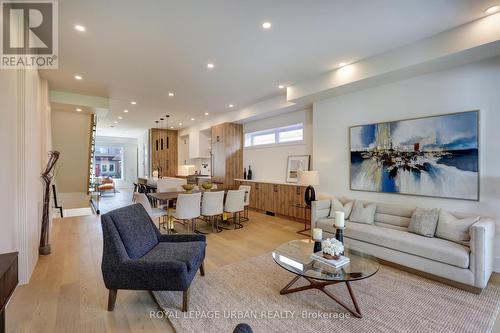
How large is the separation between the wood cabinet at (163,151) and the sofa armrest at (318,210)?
8.33 m

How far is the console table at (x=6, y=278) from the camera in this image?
1280 mm

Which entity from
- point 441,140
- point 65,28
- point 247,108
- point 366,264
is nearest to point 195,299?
point 366,264

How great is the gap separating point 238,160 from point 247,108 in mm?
1836

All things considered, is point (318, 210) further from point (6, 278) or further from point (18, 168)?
point (18, 168)

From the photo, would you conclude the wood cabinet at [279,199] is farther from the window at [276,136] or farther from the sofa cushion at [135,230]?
the sofa cushion at [135,230]

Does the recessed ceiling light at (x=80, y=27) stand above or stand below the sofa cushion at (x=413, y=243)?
above

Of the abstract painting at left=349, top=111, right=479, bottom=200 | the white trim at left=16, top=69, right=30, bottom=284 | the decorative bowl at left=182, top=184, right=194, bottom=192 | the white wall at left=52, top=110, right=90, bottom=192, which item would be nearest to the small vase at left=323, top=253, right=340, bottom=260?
the abstract painting at left=349, top=111, right=479, bottom=200

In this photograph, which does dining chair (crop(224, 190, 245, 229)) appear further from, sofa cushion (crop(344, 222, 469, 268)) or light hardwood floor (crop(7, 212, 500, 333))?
sofa cushion (crop(344, 222, 469, 268))

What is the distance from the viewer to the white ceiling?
2518mm

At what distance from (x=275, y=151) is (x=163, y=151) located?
6.55m

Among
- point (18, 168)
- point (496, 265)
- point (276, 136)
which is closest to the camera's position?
point (18, 168)

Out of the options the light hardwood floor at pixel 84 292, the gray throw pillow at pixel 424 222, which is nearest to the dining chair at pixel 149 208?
the light hardwood floor at pixel 84 292

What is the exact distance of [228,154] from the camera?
757 centimetres

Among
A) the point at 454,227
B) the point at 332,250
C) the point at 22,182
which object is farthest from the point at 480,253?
the point at 22,182
